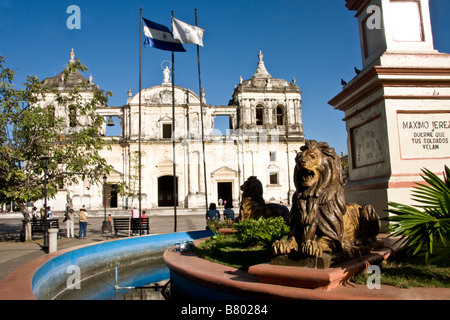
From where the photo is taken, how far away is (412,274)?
9.28 feet

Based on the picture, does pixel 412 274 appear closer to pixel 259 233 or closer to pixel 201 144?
pixel 259 233

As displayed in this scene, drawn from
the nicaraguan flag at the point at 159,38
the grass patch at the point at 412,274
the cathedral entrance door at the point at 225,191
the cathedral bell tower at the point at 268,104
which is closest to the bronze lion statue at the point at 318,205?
the grass patch at the point at 412,274

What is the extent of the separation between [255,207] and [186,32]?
829 cm

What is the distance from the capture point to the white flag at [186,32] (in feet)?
38.6

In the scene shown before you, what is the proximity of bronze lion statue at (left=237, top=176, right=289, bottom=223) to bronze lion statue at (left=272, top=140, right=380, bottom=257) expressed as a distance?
9.24 feet

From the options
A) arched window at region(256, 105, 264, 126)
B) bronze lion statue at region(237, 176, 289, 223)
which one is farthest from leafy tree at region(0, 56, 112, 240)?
arched window at region(256, 105, 264, 126)

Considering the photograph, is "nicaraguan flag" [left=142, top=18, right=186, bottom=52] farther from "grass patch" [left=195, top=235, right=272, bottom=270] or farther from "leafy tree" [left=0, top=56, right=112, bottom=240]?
"grass patch" [left=195, top=235, right=272, bottom=270]

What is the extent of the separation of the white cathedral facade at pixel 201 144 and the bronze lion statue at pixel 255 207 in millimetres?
20349

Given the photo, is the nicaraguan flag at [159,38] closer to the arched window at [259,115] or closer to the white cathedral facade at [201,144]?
the white cathedral facade at [201,144]

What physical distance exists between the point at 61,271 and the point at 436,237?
16.5 feet

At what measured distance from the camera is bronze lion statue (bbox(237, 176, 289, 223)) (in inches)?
236

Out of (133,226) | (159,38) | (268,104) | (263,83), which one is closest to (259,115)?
(268,104)
